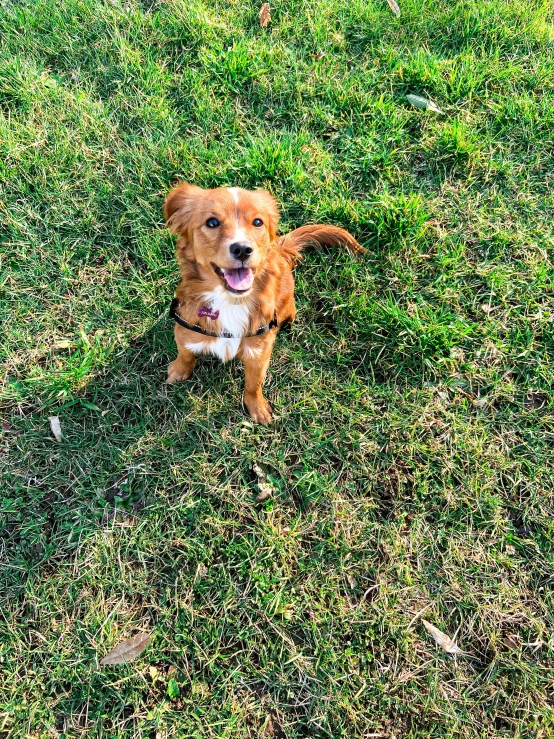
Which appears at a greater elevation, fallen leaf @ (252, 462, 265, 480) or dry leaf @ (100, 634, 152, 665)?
fallen leaf @ (252, 462, 265, 480)

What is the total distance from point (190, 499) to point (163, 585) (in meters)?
0.44

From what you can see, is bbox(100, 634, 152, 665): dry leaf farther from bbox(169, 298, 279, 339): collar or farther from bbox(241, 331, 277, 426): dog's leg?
bbox(169, 298, 279, 339): collar

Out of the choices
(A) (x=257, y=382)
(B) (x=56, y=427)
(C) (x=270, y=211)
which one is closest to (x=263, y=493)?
(A) (x=257, y=382)

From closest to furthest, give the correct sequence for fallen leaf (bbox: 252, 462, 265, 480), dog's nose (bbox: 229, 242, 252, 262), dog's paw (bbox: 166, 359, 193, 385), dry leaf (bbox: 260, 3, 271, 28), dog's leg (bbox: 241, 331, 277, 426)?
dog's nose (bbox: 229, 242, 252, 262) < dog's leg (bbox: 241, 331, 277, 426) < fallen leaf (bbox: 252, 462, 265, 480) < dog's paw (bbox: 166, 359, 193, 385) < dry leaf (bbox: 260, 3, 271, 28)

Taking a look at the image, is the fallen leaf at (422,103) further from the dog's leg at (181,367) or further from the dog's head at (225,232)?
the dog's leg at (181,367)

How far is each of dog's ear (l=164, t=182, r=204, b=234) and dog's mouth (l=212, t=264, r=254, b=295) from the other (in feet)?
1.10

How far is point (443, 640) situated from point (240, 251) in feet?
6.93

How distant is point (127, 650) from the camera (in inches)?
88.4

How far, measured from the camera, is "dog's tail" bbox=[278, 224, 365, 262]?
9.58 ft

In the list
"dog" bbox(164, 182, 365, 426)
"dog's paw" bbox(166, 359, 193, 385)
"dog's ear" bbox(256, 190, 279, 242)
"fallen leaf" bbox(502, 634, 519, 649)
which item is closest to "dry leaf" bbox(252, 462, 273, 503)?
"dog" bbox(164, 182, 365, 426)

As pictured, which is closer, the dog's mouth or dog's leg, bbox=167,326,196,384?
the dog's mouth

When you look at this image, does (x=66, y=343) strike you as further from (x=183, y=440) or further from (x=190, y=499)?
(x=190, y=499)

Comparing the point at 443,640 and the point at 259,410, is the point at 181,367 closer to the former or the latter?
the point at 259,410

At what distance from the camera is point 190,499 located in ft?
8.45
